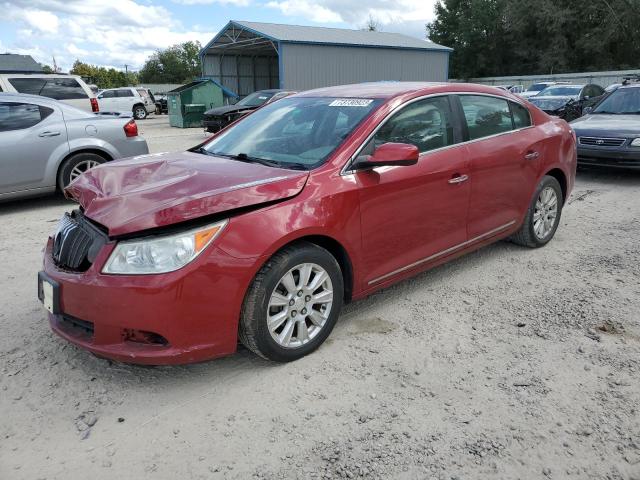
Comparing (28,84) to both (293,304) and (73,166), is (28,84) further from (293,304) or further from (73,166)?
(293,304)

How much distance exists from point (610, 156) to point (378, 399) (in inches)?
278

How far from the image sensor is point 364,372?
10.1 feet

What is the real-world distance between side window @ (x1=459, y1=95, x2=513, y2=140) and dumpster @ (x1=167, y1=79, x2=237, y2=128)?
19.5 metres

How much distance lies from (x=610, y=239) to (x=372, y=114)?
11.1ft

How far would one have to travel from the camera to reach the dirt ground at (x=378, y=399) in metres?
2.37

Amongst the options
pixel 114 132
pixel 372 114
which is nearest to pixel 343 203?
pixel 372 114

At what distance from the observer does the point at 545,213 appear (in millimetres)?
5059

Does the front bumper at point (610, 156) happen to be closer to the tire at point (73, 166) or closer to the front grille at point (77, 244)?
the tire at point (73, 166)

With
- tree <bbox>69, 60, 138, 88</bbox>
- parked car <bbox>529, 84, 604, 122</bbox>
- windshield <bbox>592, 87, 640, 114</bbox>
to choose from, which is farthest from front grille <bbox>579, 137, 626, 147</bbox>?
tree <bbox>69, 60, 138, 88</bbox>

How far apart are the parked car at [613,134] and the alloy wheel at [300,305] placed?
6776mm

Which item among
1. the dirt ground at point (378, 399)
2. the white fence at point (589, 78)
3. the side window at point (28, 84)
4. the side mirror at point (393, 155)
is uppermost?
the white fence at point (589, 78)

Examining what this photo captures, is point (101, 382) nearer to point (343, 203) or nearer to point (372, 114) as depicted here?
point (343, 203)

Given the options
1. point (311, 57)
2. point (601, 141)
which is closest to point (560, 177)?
point (601, 141)

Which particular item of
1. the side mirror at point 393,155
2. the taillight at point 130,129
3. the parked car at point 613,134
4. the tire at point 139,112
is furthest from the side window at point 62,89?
the tire at point 139,112
